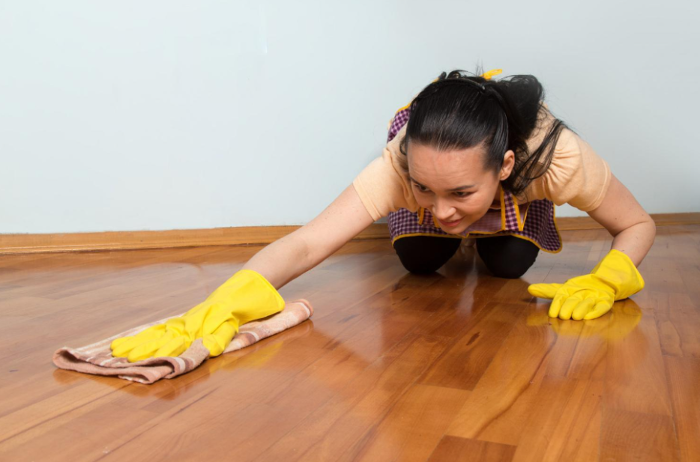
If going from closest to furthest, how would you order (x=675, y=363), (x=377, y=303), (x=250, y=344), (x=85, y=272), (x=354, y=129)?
(x=675, y=363) → (x=250, y=344) → (x=377, y=303) → (x=85, y=272) → (x=354, y=129)

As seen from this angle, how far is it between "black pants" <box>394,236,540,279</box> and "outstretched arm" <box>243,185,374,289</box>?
0.40 metres

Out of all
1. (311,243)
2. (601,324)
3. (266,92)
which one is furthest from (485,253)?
(266,92)

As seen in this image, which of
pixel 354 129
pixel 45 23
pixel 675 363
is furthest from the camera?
pixel 354 129

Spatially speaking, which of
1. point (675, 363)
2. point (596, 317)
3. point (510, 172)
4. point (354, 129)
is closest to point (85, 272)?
point (354, 129)

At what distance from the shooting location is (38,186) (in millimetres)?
2064

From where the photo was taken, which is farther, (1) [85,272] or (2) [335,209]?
(1) [85,272]

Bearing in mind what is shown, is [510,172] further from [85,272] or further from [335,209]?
[85,272]

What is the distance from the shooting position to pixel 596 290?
1.29 meters

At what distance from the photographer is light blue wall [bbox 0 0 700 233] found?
2.04m

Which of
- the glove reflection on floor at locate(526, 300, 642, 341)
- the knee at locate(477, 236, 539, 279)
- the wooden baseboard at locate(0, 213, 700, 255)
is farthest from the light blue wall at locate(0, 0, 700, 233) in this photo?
the glove reflection on floor at locate(526, 300, 642, 341)

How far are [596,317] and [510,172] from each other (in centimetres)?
33

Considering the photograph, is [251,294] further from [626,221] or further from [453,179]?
[626,221]

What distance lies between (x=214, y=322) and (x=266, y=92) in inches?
50.7

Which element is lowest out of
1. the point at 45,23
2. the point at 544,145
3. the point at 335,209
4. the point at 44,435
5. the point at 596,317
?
the point at 596,317
